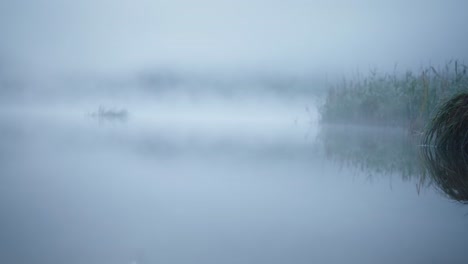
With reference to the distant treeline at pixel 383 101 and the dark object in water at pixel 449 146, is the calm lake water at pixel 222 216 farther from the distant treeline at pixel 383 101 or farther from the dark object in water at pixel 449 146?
the distant treeline at pixel 383 101

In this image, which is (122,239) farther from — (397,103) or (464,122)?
(397,103)

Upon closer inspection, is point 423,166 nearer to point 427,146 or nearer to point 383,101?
point 427,146

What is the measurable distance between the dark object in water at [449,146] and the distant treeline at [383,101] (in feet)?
7.92

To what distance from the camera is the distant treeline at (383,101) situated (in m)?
6.59

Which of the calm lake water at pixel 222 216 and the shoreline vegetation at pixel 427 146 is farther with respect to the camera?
the shoreline vegetation at pixel 427 146

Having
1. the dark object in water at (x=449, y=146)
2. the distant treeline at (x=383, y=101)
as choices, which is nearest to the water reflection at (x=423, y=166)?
the dark object in water at (x=449, y=146)

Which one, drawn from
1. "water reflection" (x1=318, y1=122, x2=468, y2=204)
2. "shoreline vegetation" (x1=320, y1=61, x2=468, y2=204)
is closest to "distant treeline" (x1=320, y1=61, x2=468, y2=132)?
"shoreline vegetation" (x1=320, y1=61, x2=468, y2=204)

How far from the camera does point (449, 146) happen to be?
Answer: 3.93 metres

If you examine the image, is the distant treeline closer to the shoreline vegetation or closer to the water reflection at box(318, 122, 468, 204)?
the shoreline vegetation

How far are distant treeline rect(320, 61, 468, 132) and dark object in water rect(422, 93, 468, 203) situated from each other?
2413 mm

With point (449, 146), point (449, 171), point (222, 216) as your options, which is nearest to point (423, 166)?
point (449, 171)

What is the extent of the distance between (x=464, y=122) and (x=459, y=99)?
31cm

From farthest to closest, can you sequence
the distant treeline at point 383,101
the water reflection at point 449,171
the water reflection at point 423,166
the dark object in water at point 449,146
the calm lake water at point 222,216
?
the distant treeline at point 383,101 → the dark object in water at point 449,146 → the water reflection at point 423,166 → the water reflection at point 449,171 → the calm lake water at point 222,216

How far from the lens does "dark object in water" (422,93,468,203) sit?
98.1 inches
